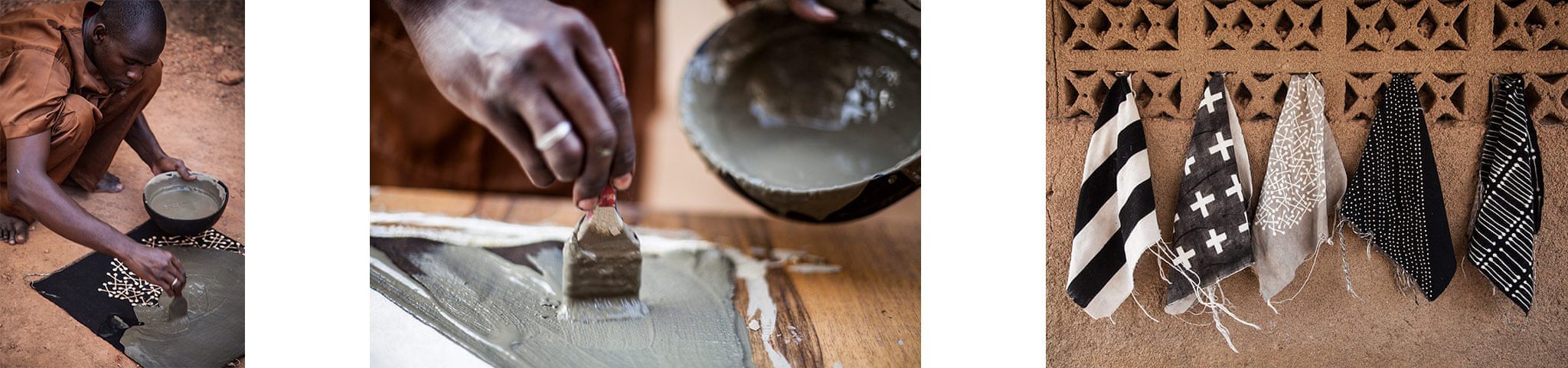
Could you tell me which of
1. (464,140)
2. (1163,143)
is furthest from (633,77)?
(1163,143)

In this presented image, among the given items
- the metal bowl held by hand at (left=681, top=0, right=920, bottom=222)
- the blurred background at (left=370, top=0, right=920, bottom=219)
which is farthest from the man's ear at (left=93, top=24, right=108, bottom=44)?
the metal bowl held by hand at (left=681, top=0, right=920, bottom=222)

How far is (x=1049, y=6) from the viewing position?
1.19 meters

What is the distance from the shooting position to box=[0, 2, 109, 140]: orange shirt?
3.77 ft

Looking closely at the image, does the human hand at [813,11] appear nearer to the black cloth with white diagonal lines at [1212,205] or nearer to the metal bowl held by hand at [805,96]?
the metal bowl held by hand at [805,96]

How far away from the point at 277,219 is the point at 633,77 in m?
1.12

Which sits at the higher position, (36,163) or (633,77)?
(36,163)

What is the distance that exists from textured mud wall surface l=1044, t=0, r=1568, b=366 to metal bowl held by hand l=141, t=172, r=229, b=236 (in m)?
1.08

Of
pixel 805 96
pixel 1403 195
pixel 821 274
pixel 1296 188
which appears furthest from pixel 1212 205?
pixel 805 96

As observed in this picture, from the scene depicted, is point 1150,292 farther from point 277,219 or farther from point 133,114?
point 133,114

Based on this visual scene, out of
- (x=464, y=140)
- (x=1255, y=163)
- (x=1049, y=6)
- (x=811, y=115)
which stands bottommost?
(x=464, y=140)

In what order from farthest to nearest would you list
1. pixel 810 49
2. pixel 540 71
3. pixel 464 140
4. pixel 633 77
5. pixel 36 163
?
pixel 633 77
pixel 464 140
pixel 810 49
pixel 36 163
pixel 540 71

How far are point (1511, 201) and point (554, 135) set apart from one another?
1163mm

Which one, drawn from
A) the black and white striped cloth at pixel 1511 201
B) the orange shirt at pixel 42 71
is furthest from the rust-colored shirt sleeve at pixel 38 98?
the black and white striped cloth at pixel 1511 201

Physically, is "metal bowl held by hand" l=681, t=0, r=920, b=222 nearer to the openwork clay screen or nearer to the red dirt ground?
the openwork clay screen
